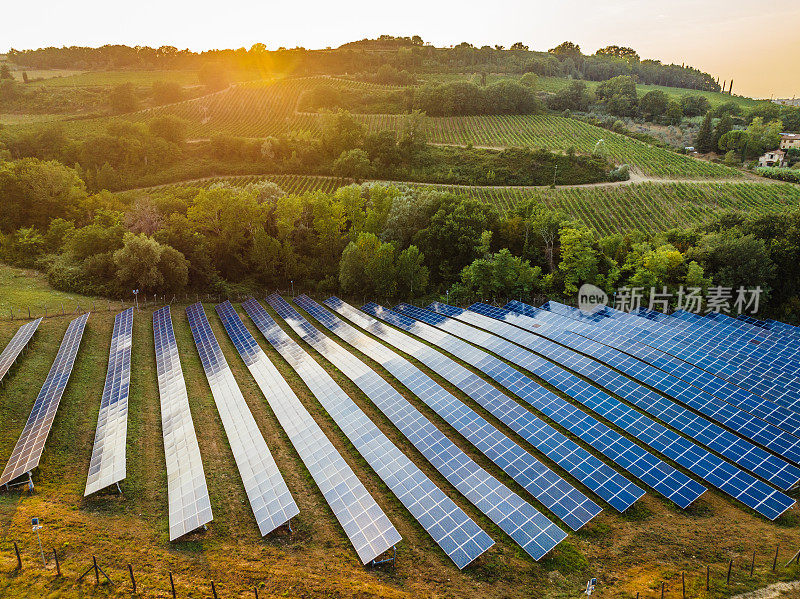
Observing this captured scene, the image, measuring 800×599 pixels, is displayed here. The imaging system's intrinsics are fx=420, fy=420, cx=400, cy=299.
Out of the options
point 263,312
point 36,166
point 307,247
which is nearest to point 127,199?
point 36,166

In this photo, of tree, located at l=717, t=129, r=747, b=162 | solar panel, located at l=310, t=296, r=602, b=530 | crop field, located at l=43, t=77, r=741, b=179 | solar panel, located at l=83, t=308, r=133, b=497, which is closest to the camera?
solar panel, located at l=310, t=296, r=602, b=530

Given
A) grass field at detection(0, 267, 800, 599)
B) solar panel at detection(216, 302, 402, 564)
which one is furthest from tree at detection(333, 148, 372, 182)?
grass field at detection(0, 267, 800, 599)

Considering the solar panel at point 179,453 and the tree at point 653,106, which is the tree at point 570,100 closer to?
the tree at point 653,106

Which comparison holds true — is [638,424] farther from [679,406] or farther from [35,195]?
[35,195]

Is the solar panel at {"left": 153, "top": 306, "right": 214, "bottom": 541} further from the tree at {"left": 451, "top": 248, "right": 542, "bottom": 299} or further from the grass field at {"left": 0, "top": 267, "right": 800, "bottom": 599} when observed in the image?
the tree at {"left": 451, "top": 248, "right": 542, "bottom": 299}

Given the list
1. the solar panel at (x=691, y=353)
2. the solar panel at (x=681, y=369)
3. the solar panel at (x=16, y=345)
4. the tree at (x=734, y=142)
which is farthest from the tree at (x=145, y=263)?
the tree at (x=734, y=142)

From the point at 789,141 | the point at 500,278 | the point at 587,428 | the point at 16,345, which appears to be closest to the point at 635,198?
the point at 500,278
